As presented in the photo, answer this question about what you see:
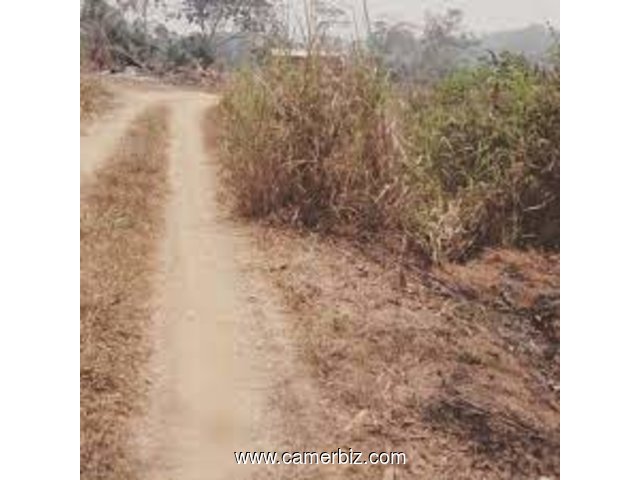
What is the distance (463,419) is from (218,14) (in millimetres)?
6685

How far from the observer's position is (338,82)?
478 cm

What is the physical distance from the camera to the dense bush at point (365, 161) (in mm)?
4777

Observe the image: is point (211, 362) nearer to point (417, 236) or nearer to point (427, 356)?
point (427, 356)

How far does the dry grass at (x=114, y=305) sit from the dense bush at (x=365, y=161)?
2.02 ft

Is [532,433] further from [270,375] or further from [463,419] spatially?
[270,375]

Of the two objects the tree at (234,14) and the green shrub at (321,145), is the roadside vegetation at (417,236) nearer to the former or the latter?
the green shrub at (321,145)

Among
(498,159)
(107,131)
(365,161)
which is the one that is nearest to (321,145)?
(365,161)

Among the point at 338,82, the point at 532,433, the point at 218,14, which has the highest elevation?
the point at 218,14

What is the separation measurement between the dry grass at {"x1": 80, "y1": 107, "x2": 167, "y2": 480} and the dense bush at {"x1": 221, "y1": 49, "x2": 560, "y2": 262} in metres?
0.62

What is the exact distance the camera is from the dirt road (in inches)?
103

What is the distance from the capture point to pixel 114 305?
3.47 meters

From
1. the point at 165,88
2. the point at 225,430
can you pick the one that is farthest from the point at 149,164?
the point at 165,88

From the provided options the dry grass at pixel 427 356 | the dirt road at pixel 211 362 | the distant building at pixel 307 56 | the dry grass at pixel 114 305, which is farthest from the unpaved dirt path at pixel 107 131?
the dry grass at pixel 427 356

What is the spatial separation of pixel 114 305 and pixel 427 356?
3.80 ft
